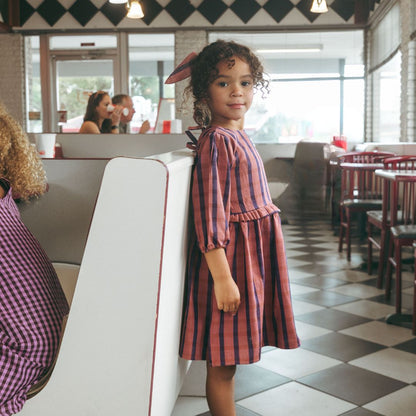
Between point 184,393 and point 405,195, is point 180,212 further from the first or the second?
point 405,195

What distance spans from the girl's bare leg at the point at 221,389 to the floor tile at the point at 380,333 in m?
1.31

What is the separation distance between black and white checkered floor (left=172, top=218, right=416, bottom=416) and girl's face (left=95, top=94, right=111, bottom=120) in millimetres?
1831

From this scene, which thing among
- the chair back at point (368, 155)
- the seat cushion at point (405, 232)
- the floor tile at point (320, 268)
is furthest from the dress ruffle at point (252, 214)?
the chair back at point (368, 155)

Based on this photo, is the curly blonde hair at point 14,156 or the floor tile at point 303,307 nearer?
the curly blonde hair at point 14,156

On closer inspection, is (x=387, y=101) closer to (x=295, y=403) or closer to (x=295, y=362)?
(x=295, y=362)

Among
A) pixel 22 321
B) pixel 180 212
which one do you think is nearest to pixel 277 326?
pixel 180 212

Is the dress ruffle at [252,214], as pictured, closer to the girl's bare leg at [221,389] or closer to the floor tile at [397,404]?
the girl's bare leg at [221,389]

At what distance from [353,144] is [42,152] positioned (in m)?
6.05

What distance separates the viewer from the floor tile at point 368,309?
3035 millimetres

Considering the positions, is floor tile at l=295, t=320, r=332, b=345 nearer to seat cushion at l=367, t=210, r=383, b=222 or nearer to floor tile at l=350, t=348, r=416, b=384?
floor tile at l=350, t=348, r=416, b=384

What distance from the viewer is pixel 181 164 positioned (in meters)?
1.19

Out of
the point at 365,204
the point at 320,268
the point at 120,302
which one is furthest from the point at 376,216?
the point at 120,302

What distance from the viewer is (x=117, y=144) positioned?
3.09 m

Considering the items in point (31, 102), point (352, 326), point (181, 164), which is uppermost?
point (31, 102)
